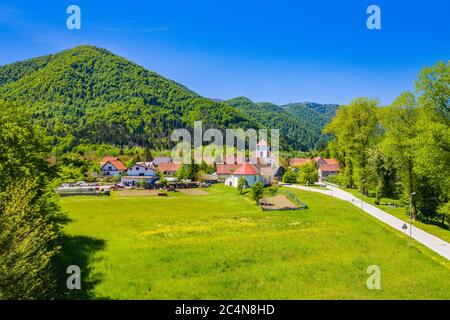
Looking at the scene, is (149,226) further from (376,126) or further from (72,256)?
(376,126)

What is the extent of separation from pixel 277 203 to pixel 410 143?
2192 centimetres

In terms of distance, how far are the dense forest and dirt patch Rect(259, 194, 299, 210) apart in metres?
13.3

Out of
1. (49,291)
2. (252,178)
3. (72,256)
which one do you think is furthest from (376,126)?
(49,291)

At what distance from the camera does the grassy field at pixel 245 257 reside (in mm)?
18328

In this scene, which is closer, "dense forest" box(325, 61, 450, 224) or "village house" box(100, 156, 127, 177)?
"dense forest" box(325, 61, 450, 224)

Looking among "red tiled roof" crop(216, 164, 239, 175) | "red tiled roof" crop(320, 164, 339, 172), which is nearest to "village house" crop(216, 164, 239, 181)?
"red tiled roof" crop(216, 164, 239, 175)

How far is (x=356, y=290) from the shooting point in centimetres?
1827

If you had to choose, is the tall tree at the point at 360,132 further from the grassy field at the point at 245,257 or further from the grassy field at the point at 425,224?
the grassy field at the point at 245,257

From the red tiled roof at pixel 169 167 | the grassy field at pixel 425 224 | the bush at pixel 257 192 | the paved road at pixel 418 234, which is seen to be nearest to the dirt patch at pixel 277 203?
the bush at pixel 257 192

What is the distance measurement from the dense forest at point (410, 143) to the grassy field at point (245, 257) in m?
6.52

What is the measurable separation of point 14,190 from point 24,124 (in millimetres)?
7810

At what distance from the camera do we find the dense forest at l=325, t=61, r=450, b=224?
30.3m

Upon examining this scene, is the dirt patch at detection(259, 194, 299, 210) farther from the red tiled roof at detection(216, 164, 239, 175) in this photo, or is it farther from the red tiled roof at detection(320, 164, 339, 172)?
the red tiled roof at detection(320, 164, 339, 172)

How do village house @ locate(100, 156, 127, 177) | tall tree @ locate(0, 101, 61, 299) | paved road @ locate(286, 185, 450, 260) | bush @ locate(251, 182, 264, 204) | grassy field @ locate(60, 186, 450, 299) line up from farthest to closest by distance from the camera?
village house @ locate(100, 156, 127, 177), bush @ locate(251, 182, 264, 204), paved road @ locate(286, 185, 450, 260), grassy field @ locate(60, 186, 450, 299), tall tree @ locate(0, 101, 61, 299)
